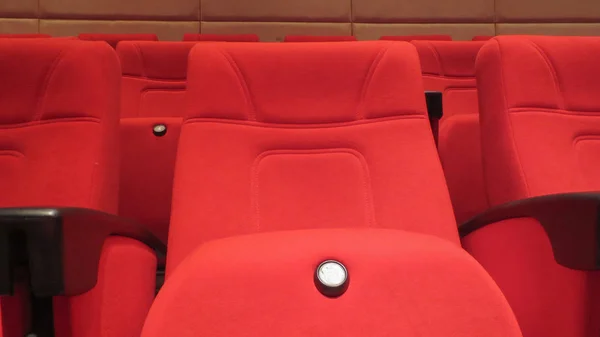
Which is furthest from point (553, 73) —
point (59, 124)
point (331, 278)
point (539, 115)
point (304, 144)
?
point (59, 124)

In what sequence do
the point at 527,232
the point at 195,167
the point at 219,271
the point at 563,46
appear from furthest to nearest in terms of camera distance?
the point at 563,46
the point at 195,167
the point at 527,232
the point at 219,271

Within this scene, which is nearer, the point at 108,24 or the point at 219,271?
the point at 219,271

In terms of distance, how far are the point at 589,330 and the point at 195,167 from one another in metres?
0.43

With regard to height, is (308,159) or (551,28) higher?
(551,28)

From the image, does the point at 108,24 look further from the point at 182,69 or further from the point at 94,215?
the point at 94,215

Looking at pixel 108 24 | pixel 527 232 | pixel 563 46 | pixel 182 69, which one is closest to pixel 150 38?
pixel 108 24

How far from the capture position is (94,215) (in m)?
0.42

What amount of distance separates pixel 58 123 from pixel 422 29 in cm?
183

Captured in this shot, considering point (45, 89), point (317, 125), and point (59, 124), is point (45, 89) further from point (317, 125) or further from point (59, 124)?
point (317, 125)

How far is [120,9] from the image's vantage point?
6.89ft

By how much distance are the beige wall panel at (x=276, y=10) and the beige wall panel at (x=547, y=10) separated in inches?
26.8

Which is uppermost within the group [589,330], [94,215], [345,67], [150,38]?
[150,38]

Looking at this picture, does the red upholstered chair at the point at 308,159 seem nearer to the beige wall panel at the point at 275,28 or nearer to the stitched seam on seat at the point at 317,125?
the stitched seam on seat at the point at 317,125

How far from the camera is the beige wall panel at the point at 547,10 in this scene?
2201 mm
